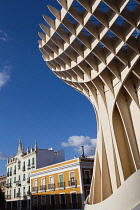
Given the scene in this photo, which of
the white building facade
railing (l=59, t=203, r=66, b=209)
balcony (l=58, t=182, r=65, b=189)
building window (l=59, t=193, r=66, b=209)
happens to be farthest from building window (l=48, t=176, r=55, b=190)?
the white building facade

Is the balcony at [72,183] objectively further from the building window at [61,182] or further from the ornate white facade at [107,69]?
the ornate white facade at [107,69]

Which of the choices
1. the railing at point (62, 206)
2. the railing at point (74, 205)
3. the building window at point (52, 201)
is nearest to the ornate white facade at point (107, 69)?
the railing at point (74, 205)

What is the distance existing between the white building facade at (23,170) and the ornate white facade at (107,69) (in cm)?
2686

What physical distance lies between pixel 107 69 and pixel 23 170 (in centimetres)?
3490

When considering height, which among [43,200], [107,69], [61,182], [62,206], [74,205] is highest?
[107,69]

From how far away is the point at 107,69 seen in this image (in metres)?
15.8

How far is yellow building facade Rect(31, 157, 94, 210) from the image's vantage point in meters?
28.6

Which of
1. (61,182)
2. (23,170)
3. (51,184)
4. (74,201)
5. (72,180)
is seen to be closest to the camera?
(74,201)

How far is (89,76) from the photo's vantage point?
16.6 m

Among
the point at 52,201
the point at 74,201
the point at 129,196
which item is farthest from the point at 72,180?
the point at 129,196

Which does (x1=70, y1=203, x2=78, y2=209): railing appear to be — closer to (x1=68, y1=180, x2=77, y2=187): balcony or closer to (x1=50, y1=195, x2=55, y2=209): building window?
(x1=68, y1=180, x2=77, y2=187): balcony

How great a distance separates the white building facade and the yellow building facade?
6544 millimetres

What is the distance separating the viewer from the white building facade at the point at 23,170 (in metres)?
41.6

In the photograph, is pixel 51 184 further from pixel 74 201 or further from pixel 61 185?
pixel 74 201
